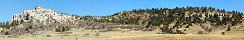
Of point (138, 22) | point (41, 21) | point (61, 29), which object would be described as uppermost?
point (41, 21)

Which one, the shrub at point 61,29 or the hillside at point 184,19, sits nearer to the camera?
the hillside at point 184,19

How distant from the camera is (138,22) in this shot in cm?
9569

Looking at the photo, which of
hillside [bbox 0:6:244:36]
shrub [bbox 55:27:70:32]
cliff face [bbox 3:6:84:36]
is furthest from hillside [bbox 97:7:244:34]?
shrub [bbox 55:27:70:32]

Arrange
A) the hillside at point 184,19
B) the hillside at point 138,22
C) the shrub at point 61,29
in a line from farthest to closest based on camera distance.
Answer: the shrub at point 61,29
the hillside at point 138,22
the hillside at point 184,19

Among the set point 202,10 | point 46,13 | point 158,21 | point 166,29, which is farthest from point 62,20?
point 202,10

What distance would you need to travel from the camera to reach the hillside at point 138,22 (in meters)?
73.3

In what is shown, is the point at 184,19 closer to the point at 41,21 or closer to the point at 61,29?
the point at 61,29

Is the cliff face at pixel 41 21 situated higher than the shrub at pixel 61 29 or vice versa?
the cliff face at pixel 41 21

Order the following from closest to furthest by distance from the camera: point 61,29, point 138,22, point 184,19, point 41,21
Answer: point 61,29 < point 41,21 < point 184,19 < point 138,22

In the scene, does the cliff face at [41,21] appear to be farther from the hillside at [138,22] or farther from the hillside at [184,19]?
the hillside at [184,19]

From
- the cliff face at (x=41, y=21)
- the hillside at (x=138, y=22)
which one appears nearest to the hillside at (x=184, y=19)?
the hillside at (x=138, y=22)

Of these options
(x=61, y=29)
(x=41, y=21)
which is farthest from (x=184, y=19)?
(x=41, y=21)

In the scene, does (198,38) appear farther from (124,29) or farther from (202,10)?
(202,10)

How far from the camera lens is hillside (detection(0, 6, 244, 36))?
7331 centimetres
